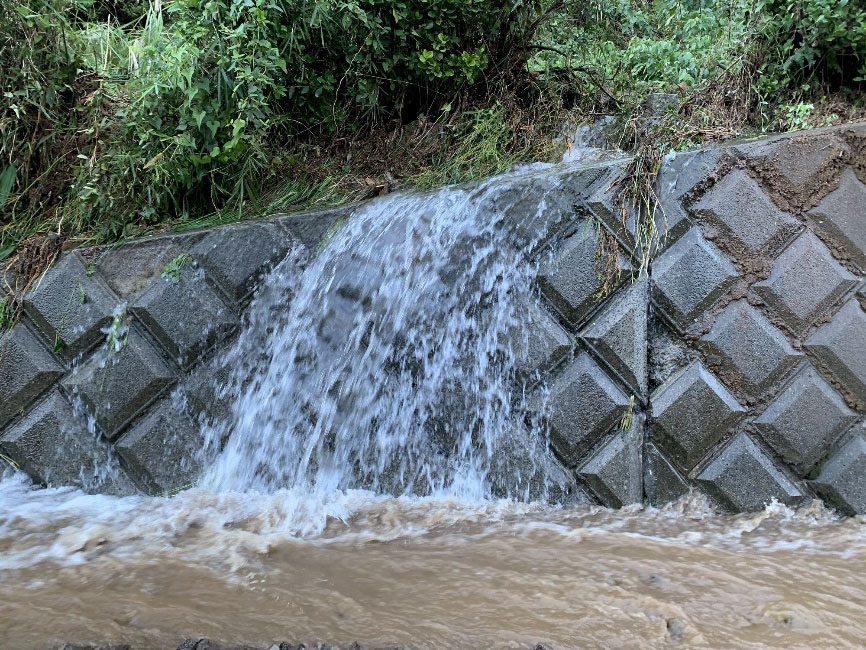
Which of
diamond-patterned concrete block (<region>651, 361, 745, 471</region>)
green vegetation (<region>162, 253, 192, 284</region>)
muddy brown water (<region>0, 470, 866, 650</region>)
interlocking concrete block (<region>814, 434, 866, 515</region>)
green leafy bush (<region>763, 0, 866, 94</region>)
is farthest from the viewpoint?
green vegetation (<region>162, 253, 192, 284</region>)

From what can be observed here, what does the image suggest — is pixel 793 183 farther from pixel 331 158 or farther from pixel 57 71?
pixel 57 71

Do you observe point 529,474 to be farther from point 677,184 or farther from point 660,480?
point 677,184

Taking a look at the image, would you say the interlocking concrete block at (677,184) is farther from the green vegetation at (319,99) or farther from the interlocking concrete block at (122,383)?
the interlocking concrete block at (122,383)

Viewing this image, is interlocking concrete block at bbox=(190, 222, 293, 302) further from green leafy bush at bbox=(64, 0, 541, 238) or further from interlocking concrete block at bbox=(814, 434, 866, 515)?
interlocking concrete block at bbox=(814, 434, 866, 515)

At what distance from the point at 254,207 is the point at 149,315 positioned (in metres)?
0.67

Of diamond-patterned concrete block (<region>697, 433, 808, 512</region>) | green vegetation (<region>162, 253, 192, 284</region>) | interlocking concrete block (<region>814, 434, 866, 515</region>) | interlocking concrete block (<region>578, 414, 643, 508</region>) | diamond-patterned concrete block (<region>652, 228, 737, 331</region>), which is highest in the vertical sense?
green vegetation (<region>162, 253, 192, 284</region>)

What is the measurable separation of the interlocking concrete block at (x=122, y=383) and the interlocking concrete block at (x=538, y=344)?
1.36 meters

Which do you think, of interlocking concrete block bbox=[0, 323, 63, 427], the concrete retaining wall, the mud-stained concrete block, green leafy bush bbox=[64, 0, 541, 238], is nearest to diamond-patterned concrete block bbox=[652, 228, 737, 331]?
the concrete retaining wall

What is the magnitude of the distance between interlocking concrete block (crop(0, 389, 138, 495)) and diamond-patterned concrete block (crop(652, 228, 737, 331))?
7.01 feet

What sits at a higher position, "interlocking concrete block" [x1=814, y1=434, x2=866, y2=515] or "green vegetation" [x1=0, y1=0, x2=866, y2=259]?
"green vegetation" [x1=0, y1=0, x2=866, y2=259]

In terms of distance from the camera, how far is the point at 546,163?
119 inches

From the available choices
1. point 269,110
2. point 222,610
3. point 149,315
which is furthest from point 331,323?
point 222,610

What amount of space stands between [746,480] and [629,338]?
57 cm

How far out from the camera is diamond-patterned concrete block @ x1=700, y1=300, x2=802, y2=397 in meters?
2.18
